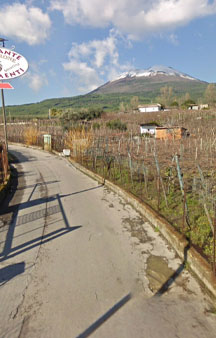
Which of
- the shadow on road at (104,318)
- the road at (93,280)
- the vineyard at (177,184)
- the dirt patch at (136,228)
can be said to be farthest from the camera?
the dirt patch at (136,228)

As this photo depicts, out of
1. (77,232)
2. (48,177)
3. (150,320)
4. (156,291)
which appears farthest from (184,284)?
(48,177)

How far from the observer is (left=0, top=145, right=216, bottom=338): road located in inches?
132

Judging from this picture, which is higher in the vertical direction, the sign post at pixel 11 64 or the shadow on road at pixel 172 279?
the sign post at pixel 11 64

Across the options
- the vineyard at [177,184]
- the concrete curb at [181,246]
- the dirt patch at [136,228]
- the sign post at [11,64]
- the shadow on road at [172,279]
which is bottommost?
the dirt patch at [136,228]

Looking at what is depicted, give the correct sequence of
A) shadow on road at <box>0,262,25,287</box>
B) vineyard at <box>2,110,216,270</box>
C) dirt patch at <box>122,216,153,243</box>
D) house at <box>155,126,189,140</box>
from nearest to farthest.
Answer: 1. shadow on road at <box>0,262,25,287</box>
2. vineyard at <box>2,110,216,270</box>
3. dirt patch at <box>122,216,153,243</box>
4. house at <box>155,126,189,140</box>

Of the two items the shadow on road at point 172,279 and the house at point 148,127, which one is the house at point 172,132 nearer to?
the house at point 148,127

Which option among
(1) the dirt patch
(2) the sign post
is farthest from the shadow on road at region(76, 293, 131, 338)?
(2) the sign post

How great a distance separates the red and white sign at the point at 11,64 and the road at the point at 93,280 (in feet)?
18.9

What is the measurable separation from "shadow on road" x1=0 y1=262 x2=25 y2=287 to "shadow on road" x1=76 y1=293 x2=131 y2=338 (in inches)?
72.8

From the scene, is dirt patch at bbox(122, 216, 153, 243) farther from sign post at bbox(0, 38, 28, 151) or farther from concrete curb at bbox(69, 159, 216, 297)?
sign post at bbox(0, 38, 28, 151)

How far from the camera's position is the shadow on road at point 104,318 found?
3.22 meters

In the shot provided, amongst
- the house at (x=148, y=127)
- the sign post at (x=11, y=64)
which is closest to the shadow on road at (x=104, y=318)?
the sign post at (x=11, y=64)

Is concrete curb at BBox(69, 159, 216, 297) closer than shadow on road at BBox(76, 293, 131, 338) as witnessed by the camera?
No

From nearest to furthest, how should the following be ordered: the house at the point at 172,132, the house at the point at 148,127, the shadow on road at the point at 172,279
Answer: the shadow on road at the point at 172,279, the house at the point at 172,132, the house at the point at 148,127
